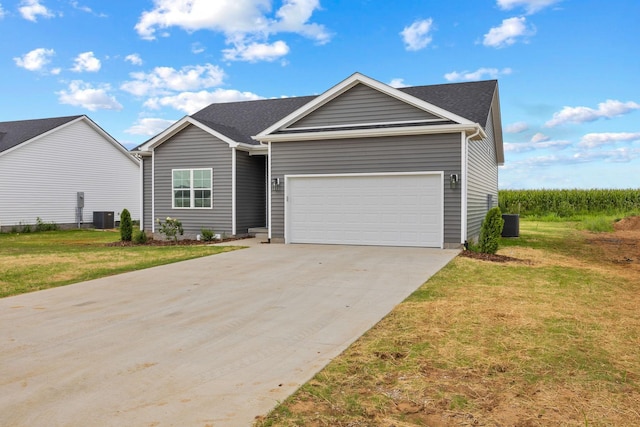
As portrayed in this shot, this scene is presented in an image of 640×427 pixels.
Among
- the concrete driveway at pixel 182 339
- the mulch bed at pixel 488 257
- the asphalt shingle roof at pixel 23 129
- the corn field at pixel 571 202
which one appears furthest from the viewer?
the corn field at pixel 571 202

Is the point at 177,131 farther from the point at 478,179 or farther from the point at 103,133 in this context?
the point at 103,133

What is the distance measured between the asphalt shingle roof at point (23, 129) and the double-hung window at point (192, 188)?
1076 centimetres

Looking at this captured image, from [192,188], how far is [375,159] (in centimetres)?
743

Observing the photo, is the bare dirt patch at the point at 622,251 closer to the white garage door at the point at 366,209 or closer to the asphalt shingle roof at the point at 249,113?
the white garage door at the point at 366,209

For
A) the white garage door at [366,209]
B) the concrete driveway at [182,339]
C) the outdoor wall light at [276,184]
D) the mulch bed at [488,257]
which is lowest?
the concrete driveway at [182,339]

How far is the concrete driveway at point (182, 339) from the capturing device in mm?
3598

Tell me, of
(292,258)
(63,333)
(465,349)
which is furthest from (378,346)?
(292,258)

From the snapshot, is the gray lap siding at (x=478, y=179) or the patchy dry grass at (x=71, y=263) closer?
the patchy dry grass at (x=71, y=263)

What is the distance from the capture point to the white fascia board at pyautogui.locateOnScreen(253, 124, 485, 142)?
518 inches

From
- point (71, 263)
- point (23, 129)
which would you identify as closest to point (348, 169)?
point (71, 263)

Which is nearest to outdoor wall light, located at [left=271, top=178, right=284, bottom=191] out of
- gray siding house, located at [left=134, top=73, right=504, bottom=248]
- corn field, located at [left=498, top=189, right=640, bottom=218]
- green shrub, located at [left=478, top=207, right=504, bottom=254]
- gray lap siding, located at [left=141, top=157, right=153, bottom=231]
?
gray siding house, located at [left=134, top=73, right=504, bottom=248]

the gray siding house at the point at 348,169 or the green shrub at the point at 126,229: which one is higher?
the gray siding house at the point at 348,169

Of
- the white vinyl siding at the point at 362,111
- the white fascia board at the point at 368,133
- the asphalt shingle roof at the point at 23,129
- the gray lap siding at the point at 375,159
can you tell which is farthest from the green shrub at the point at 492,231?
the asphalt shingle roof at the point at 23,129

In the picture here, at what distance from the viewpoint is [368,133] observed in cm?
1398
